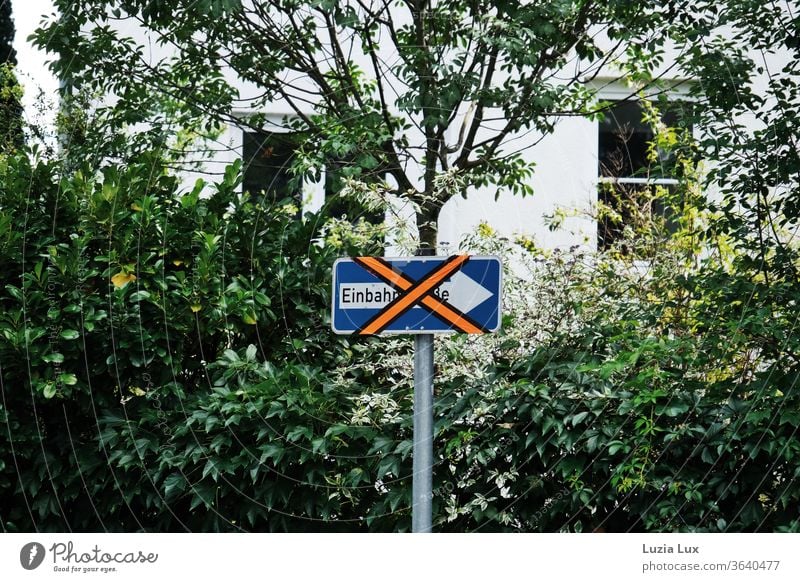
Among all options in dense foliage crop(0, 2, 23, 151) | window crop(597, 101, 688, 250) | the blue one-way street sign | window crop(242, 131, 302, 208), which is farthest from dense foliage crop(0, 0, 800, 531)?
dense foliage crop(0, 2, 23, 151)

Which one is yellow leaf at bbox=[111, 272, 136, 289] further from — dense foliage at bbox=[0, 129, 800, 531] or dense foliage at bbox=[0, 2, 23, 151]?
dense foliage at bbox=[0, 2, 23, 151]

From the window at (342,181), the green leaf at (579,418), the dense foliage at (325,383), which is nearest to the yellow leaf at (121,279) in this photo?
the dense foliage at (325,383)

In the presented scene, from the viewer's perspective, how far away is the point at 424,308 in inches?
105

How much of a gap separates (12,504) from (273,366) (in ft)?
4.34

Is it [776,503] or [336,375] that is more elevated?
[336,375]

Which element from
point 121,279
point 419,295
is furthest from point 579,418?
point 121,279

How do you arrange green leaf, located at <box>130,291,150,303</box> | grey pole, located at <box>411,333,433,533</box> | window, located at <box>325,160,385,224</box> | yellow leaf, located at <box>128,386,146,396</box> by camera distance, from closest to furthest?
1. grey pole, located at <box>411,333,433,533</box>
2. green leaf, located at <box>130,291,150,303</box>
3. yellow leaf, located at <box>128,386,146,396</box>
4. window, located at <box>325,160,385,224</box>

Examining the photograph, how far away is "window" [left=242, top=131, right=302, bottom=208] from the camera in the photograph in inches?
194

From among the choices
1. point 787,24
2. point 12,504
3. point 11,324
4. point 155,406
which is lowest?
point 12,504

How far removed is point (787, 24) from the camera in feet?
14.0

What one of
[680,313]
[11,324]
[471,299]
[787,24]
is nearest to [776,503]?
[680,313]

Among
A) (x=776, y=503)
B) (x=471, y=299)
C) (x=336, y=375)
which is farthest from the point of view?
(x=336, y=375)

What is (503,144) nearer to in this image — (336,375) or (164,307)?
(336,375)
